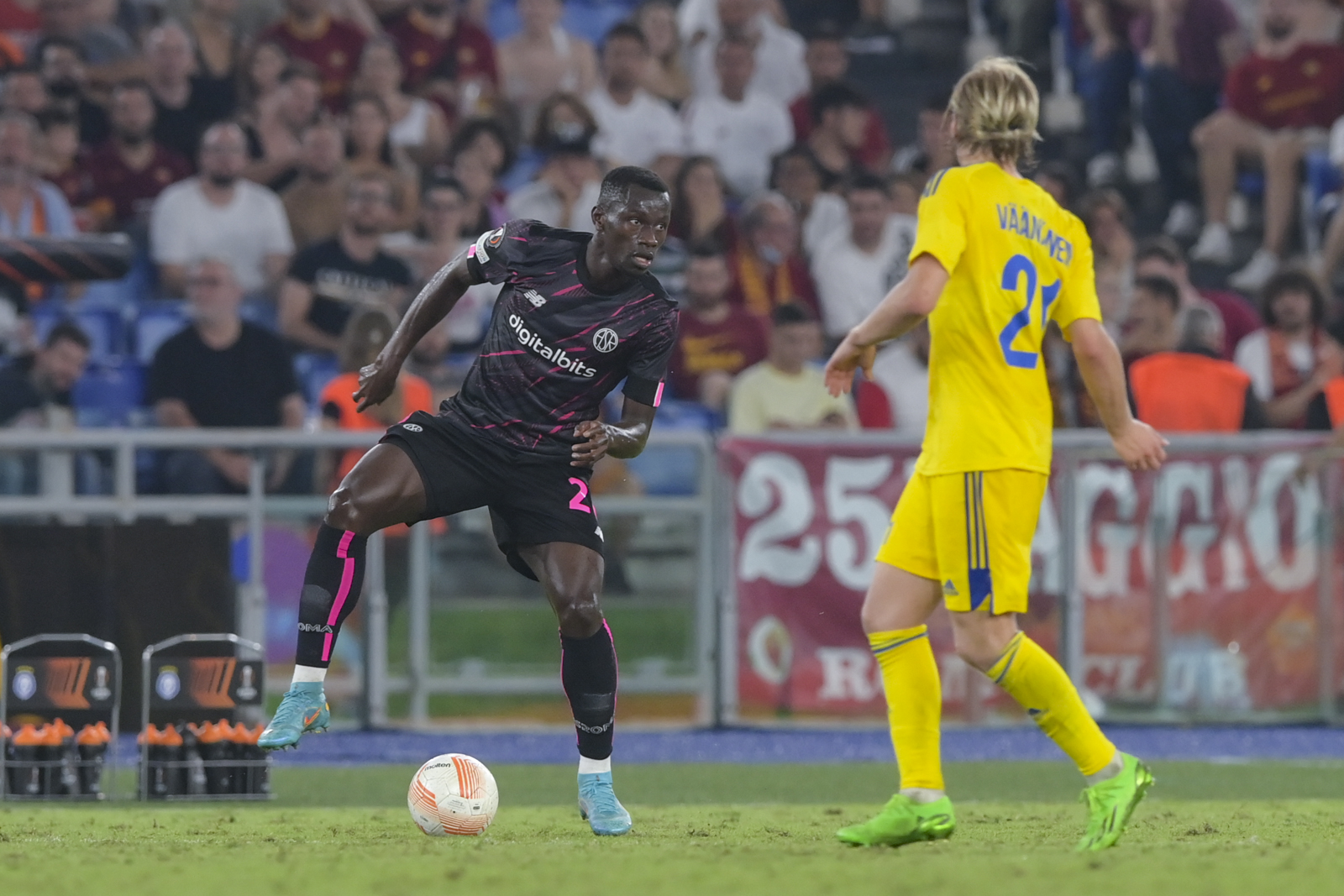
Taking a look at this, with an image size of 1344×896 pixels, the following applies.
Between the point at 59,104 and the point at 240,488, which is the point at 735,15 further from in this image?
the point at 240,488

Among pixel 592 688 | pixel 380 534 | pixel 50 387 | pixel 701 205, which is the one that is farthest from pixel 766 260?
pixel 592 688

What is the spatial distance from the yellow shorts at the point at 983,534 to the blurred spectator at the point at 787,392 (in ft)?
21.1

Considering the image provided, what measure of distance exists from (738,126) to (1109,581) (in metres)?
5.85

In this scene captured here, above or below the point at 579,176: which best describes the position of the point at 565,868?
below

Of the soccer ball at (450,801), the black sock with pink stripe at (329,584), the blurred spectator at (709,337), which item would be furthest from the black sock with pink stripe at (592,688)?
the blurred spectator at (709,337)

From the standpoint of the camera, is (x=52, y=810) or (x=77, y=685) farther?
(x=77, y=685)

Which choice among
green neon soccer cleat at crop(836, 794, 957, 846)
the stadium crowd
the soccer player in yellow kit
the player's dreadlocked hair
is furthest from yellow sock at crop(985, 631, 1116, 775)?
the stadium crowd

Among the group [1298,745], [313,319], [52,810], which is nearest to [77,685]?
[52,810]

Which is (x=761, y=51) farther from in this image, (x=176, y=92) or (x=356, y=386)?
(x=356, y=386)

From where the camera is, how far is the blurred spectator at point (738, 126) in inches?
639

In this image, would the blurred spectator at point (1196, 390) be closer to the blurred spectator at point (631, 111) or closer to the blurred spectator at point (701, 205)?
the blurred spectator at point (701, 205)

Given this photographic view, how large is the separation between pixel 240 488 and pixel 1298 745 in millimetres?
6162

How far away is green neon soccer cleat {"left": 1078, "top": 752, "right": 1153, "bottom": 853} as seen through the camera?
6051mm

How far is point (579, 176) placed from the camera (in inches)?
586
